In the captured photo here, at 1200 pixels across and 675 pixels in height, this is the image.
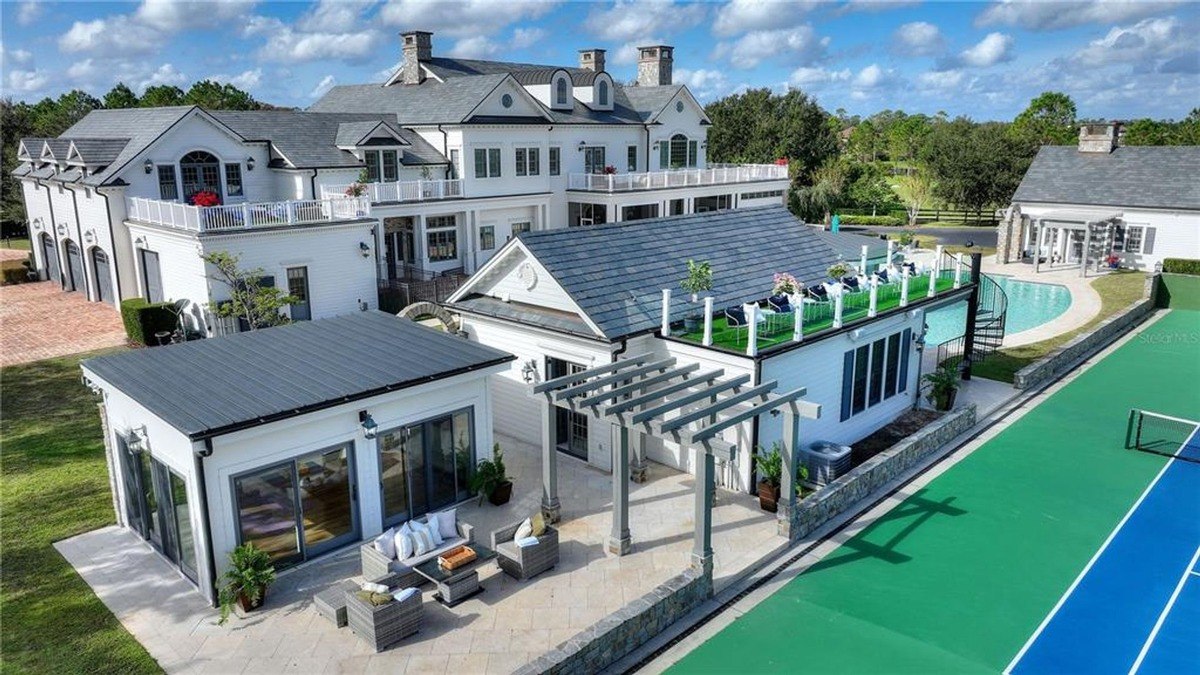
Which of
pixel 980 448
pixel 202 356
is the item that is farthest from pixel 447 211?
pixel 980 448

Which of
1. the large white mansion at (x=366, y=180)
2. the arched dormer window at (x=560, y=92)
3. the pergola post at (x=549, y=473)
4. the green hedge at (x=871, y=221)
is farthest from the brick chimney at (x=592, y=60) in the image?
the pergola post at (x=549, y=473)

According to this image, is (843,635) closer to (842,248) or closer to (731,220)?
(731,220)

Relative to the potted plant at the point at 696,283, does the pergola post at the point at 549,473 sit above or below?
below

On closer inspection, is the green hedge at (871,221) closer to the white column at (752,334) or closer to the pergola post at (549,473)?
the white column at (752,334)

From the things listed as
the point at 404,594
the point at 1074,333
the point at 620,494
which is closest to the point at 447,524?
the point at 404,594

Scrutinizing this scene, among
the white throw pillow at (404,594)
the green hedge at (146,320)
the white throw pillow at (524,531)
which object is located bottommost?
the white throw pillow at (404,594)

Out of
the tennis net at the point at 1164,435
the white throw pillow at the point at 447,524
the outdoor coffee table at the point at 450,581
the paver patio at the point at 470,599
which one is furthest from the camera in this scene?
the tennis net at the point at 1164,435

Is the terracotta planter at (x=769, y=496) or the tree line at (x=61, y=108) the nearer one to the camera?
the terracotta planter at (x=769, y=496)
